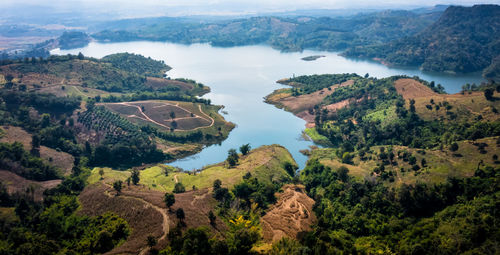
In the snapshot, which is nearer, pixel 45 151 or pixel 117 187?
pixel 117 187

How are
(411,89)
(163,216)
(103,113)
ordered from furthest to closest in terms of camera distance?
(411,89) < (103,113) < (163,216)

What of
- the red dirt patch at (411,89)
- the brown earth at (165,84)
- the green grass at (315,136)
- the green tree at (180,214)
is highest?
the red dirt patch at (411,89)

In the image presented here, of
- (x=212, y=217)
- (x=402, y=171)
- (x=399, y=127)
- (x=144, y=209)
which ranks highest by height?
(x=399, y=127)

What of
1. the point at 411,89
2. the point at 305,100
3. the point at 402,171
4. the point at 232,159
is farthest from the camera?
the point at 305,100

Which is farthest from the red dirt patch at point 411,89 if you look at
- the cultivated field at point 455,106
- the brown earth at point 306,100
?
the brown earth at point 306,100

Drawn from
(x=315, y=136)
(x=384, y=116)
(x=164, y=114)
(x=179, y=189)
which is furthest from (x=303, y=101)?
(x=179, y=189)

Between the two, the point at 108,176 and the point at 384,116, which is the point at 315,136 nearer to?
the point at 384,116

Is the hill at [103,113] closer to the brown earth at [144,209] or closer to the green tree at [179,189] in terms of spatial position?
the green tree at [179,189]

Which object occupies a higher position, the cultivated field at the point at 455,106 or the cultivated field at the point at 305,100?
the cultivated field at the point at 455,106
